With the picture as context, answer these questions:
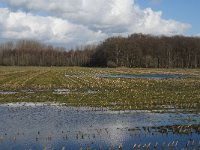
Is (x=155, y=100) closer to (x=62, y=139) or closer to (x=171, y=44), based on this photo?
(x=62, y=139)

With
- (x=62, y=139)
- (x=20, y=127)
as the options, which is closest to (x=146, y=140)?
(x=62, y=139)

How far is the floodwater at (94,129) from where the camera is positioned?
1842cm

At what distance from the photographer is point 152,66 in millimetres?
158500

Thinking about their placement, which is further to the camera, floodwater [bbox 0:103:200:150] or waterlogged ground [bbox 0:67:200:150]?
waterlogged ground [bbox 0:67:200:150]

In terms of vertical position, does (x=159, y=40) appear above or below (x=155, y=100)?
above

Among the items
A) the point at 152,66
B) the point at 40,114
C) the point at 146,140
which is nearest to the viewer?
the point at 146,140

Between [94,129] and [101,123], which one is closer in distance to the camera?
[94,129]

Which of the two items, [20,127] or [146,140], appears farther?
[20,127]

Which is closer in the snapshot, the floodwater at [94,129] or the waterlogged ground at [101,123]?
the floodwater at [94,129]

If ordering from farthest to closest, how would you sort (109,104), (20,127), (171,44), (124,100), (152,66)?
(171,44)
(152,66)
(124,100)
(109,104)
(20,127)

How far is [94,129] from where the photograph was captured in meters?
22.2

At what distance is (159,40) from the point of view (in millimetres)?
182000

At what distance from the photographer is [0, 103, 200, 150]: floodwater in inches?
725

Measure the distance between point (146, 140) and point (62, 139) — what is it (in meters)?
4.17
